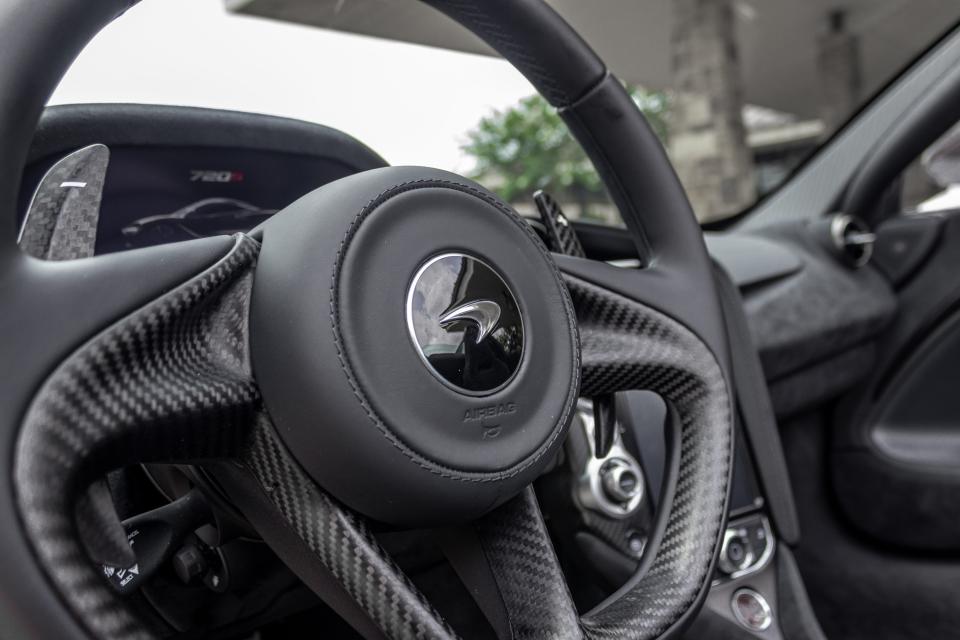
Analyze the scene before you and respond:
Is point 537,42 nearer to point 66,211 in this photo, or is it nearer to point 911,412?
point 66,211

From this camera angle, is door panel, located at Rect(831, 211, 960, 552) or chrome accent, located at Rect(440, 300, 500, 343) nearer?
chrome accent, located at Rect(440, 300, 500, 343)

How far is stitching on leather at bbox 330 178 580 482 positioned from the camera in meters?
0.62

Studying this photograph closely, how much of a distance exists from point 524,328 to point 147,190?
0.49m

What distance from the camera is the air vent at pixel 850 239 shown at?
5.48ft

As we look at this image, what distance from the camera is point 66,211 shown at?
0.61 m

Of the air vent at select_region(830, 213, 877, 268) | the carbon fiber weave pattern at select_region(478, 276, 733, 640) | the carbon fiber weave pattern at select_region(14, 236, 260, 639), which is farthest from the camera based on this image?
the air vent at select_region(830, 213, 877, 268)

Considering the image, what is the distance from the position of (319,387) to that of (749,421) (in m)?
0.82

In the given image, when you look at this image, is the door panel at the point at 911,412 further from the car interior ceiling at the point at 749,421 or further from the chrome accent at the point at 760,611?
the chrome accent at the point at 760,611

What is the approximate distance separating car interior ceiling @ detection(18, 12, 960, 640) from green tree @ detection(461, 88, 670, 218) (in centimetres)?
6

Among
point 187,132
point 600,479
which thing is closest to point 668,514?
point 600,479

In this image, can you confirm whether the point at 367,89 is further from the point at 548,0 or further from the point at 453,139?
the point at 548,0

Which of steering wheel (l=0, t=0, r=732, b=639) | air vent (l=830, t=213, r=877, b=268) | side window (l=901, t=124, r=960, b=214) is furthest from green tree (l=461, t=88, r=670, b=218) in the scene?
side window (l=901, t=124, r=960, b=214)

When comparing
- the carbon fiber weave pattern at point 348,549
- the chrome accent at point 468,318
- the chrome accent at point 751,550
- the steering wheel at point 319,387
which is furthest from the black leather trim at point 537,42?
the chrome accent at point 751,550

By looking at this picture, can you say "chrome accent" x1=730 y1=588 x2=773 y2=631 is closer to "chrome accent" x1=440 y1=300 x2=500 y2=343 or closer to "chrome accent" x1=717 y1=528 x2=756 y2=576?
"chrome accent" x1=717 y1=528 x2=756 y2=576
